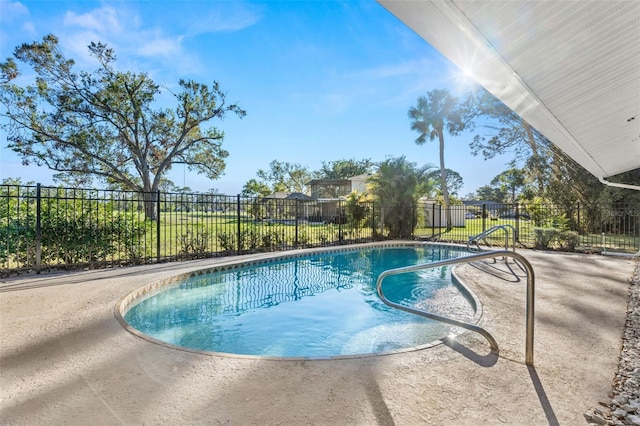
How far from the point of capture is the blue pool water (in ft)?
14.6

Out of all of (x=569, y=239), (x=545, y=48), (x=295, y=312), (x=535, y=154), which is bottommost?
(x=295, y=312)

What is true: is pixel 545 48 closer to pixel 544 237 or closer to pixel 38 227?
pixel 38 227

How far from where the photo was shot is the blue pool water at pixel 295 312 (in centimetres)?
446

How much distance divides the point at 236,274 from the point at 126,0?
9603 millimetres

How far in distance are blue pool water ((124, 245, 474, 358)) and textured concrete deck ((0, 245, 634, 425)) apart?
0.77 m

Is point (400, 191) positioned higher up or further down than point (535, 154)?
further down

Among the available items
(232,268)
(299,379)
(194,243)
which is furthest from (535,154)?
(299,379)

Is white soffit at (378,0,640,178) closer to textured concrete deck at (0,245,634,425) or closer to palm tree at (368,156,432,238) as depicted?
textured concrete deck at (0,245,634,425)

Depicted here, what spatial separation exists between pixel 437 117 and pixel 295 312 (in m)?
21.7

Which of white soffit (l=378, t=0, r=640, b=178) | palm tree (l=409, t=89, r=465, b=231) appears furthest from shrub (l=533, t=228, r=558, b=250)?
palm tree (l=409, t=89, r=465, b=231)

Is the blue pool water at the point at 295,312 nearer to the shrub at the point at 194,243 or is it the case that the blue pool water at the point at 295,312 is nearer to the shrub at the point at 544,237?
the shrub at the point at 194,243

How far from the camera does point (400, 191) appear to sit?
49.5ft

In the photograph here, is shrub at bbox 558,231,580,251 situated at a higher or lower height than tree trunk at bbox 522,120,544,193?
lower

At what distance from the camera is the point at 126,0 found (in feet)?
33.0
